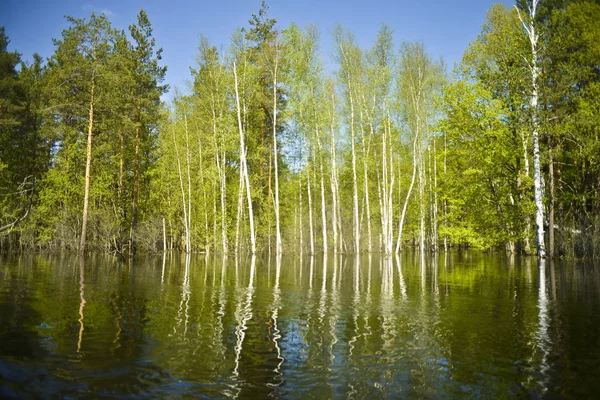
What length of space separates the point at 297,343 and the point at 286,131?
106 feet

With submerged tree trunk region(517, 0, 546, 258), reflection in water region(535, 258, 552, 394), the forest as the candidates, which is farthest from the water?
the forest

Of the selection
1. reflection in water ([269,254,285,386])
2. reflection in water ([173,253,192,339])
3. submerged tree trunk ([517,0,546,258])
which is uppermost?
submerged tree trunk ([517,0,546,258])

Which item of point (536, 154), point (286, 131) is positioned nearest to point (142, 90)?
point (286, 131)

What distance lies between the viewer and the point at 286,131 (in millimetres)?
37562

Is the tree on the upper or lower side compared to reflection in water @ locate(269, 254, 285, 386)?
upper

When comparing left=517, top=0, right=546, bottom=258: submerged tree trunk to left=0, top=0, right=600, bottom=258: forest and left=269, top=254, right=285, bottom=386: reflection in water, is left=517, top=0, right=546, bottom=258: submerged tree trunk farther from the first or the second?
left=269, top=254, right=285, bottom=386: reflection in water

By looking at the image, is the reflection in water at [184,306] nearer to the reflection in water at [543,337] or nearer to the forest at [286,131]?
the reflection in water at [543,337]

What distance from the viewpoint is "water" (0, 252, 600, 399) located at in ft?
14.9

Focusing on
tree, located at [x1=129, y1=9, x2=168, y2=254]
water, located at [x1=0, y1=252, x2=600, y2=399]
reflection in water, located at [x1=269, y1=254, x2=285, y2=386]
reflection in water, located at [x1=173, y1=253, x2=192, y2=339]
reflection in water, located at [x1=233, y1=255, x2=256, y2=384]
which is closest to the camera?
water, located at [x1=0, y1=252, x2=600, y2=399]

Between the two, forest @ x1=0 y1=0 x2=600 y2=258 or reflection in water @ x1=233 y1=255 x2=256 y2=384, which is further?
forest @ x1=0 y1=0 x2=600 y2=258

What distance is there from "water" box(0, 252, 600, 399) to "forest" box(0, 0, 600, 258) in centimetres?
1580

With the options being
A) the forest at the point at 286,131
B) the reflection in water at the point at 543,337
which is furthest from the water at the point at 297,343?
the forest at the point at 286,131

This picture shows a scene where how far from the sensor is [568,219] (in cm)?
2644

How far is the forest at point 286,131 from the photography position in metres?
23.7
